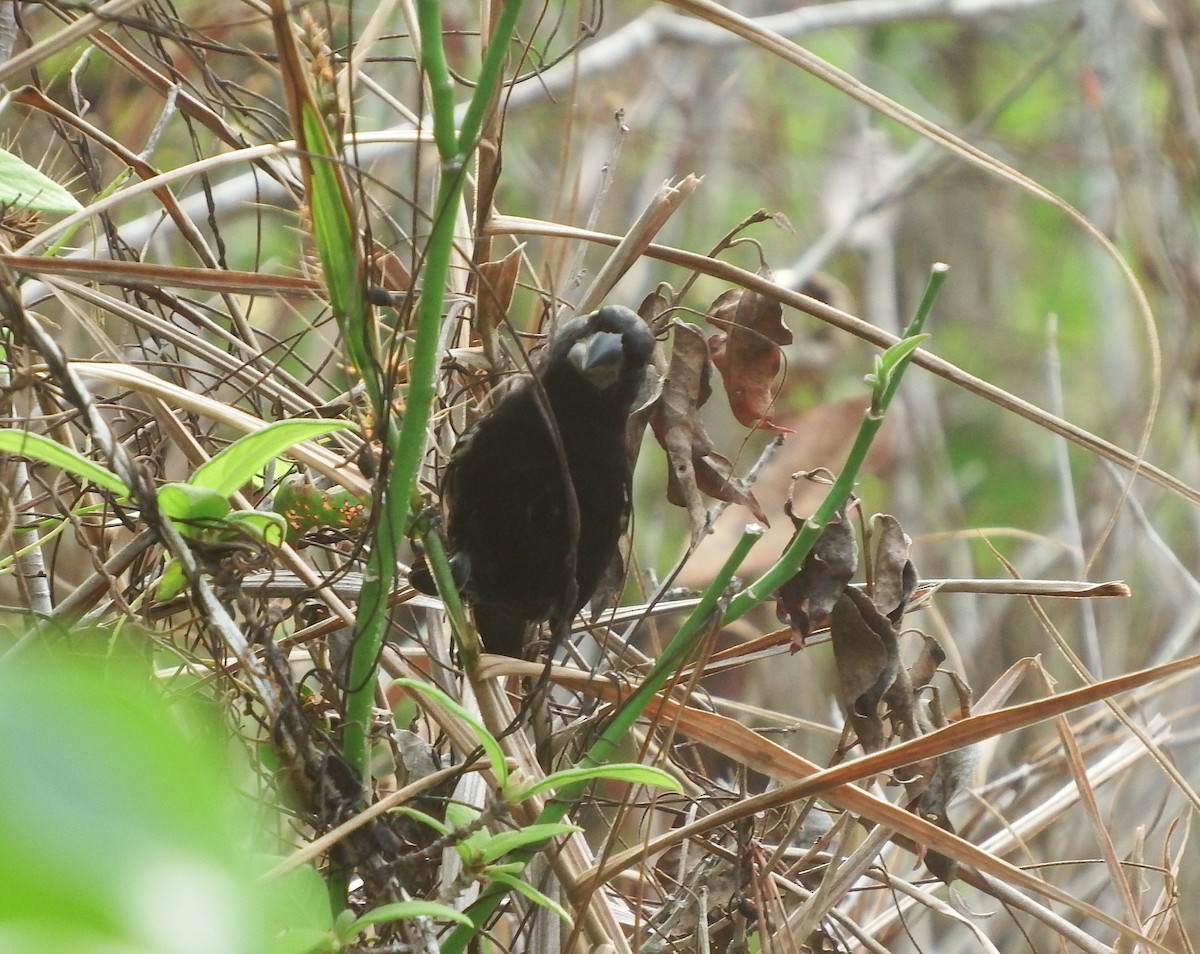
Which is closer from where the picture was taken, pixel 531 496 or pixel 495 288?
pixel 495 288

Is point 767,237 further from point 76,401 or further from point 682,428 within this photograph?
point 76,401

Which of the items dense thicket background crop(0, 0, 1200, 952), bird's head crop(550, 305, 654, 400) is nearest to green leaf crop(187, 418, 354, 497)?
dense thicket background crop(0, 0, 1200, 952)

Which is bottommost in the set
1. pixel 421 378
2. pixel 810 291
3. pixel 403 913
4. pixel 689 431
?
pixel 810 291

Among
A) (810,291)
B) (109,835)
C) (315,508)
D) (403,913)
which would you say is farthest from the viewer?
(810,291)

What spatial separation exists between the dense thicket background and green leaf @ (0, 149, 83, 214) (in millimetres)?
58

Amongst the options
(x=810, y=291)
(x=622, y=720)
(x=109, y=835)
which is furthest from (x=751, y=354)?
(x=810, y=291)

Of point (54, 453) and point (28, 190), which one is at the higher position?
point (28, 190)

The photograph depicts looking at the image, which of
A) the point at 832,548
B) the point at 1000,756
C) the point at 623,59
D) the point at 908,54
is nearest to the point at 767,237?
the point at 908,54

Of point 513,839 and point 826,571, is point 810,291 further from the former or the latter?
point 513,839

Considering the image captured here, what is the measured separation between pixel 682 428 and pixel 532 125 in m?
3.80

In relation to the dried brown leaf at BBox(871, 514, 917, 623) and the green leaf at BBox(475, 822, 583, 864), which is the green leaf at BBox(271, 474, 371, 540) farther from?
the dried brown leaf at BBox(871, 514, 917, 623)

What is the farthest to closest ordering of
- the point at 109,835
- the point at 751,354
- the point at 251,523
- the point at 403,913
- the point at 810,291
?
the point at 810,291 → the point at 751,354 → the point at 251,523 → the point at 403,913 → the point at 109,835

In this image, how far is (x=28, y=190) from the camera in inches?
47.2

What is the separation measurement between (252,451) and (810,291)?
336 centimetres
